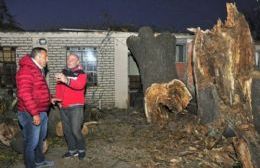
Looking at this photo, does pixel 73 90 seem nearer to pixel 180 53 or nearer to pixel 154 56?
pixel 154 56

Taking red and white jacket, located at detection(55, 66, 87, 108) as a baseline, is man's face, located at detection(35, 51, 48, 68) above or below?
above

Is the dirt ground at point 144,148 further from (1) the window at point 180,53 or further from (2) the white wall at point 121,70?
(1) the window at point 180,53

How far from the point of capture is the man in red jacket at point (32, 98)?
245 inches

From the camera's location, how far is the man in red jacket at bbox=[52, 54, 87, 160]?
695cm

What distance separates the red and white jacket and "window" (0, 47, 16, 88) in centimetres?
909

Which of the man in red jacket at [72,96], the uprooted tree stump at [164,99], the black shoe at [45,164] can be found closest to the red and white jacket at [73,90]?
the man in red jacket at [72,96]

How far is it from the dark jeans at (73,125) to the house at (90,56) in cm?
800

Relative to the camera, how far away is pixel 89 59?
15.8m

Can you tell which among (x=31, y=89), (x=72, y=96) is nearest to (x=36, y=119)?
(x=31, y=89)

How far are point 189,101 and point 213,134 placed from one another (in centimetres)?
208

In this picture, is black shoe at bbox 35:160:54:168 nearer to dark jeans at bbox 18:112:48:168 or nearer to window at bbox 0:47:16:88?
dark jeans at bbox 18:112:48:168

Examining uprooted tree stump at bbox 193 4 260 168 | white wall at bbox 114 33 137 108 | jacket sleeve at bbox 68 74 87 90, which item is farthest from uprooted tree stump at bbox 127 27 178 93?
jacket sleeve at bbox 68 74 87 90

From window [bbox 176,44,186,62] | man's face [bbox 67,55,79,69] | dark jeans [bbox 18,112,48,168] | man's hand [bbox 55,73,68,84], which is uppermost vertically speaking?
window [bbox 176,44,186,62]

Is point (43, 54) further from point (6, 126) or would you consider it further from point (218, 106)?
point (218, 106)
